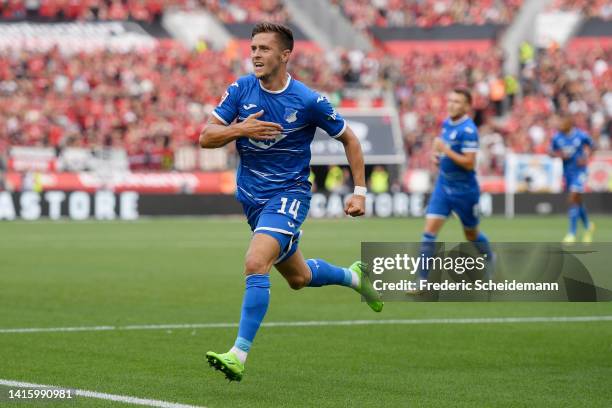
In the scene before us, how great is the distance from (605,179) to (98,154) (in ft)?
51.3

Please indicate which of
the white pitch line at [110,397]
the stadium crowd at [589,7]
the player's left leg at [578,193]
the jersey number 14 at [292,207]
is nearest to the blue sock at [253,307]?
the jersey number 14 at [292,207]

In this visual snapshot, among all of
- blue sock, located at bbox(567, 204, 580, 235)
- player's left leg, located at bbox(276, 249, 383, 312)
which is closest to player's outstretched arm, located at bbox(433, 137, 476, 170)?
player's left leg, located at bbox(276, 249, 383, 312)

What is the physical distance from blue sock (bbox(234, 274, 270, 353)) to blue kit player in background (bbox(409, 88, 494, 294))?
6.50 m

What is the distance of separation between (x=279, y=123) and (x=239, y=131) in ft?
1.43

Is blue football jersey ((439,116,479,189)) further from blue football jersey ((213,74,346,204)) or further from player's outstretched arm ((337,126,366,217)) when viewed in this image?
blue football jersey ((213,74,346,204))

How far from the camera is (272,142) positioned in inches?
336

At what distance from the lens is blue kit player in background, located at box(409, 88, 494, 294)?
1444cm

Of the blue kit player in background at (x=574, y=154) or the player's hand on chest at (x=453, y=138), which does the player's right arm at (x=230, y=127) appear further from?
the blue kit player in background at (x=574, y=154)

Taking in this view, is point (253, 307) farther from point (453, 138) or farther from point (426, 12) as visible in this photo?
point (426, 12)

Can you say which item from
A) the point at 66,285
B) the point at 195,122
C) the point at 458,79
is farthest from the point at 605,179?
the point at 66,285

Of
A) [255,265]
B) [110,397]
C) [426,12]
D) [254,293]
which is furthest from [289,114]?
[426,12]

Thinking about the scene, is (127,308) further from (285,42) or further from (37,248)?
(37,248)

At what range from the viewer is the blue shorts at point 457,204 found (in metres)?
14.8

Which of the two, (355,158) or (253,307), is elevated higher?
(355,158)
